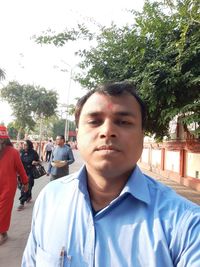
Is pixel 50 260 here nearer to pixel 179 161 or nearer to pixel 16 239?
pixel 16 239

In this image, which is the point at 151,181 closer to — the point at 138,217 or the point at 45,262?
the point at 138,217

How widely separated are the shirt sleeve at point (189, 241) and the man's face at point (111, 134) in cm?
33

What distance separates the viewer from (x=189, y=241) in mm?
1180

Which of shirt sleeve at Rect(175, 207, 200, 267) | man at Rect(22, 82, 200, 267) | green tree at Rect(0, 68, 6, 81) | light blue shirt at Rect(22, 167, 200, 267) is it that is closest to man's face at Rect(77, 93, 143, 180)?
man at Rect(22, 82, 200, 267)

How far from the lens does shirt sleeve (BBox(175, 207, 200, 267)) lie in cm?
116

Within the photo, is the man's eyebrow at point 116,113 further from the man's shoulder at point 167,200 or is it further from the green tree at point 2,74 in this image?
the green tree at point 2,74

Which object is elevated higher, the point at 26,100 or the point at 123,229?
the point at 26,100

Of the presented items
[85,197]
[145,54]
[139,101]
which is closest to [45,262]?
[85,197]

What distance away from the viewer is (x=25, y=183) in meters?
5.47

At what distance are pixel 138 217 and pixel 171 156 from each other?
42.1 ft

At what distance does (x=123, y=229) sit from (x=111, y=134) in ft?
1.25

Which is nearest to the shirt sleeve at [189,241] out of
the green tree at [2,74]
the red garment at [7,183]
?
the red garment at [7,183]

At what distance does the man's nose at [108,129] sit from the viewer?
1377 millimetres

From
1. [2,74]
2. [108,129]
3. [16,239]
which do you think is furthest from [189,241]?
[2,74]
